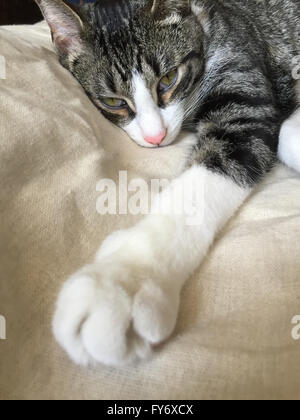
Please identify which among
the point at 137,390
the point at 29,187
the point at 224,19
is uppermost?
the point at 224,19

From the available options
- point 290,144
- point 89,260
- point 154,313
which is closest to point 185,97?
point 290,144

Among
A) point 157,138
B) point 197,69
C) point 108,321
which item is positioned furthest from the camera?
point 197,69

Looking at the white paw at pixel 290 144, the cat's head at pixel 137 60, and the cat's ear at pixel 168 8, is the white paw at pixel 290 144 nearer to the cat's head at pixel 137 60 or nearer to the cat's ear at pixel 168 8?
the cat's head at pixel 137 60

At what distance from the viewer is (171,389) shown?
0.46m

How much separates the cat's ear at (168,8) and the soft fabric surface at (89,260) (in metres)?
0.31

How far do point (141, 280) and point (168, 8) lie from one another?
0.75 meters

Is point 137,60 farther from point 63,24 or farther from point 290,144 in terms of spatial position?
point 290,144

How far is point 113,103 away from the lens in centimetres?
93

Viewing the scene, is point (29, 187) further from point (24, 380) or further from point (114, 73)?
point (114, 73)

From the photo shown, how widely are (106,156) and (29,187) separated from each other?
19 centimetres

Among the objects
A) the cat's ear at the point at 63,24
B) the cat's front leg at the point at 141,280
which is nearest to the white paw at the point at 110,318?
the cat's front leg at the point at 141,280

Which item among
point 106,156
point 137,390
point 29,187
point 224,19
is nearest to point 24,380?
point 137,390

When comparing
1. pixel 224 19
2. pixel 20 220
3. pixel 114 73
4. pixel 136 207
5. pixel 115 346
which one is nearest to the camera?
pixel 115 346

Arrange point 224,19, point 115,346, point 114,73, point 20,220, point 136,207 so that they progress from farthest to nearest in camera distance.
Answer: point 224,19
point 114,73
point 136,207
point 20,220
point 115,346
